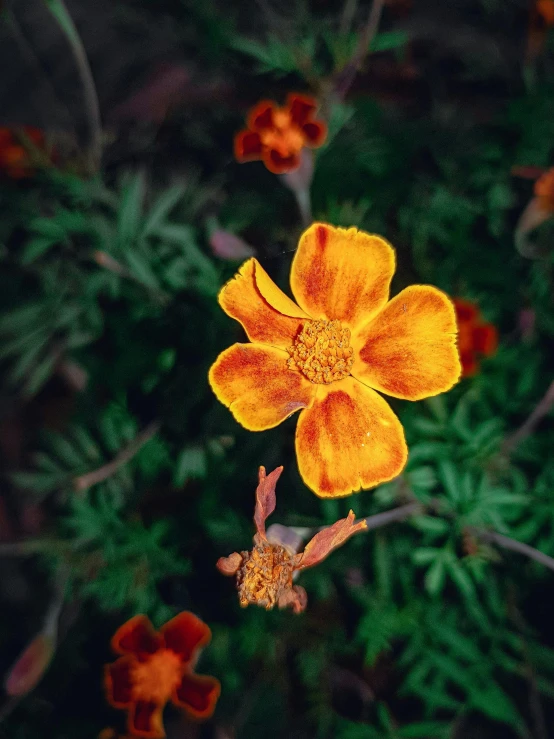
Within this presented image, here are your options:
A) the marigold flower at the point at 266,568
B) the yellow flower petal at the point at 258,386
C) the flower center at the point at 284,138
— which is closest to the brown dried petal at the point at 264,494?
the marigold flower at the point at 266,568

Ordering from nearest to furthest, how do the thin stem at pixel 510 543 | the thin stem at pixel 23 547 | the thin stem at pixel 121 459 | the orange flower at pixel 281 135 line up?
1. the thin stem at pixel 510 543
2. the orange flower at pixel 281 135
3. the thin stem at pixel 121 459
4. the thin stem at pixel 23 547

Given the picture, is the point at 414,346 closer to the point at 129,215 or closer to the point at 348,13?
the point at 129,215

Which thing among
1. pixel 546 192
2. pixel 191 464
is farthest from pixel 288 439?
pixel 546 192

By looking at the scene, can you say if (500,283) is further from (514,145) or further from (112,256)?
(112,256)

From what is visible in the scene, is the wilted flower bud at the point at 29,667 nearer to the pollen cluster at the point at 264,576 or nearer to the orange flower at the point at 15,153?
the pollen cluster at the point at 264,576

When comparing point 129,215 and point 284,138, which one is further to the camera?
point 129,215

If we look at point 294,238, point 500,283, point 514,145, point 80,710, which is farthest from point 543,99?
point 80,710
